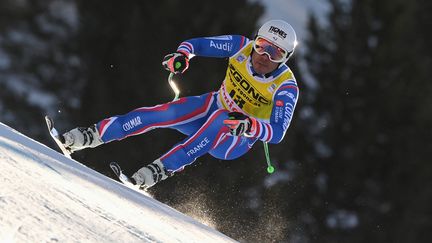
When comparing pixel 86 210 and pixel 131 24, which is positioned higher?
pixel 86 210

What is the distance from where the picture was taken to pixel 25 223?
1.72 m

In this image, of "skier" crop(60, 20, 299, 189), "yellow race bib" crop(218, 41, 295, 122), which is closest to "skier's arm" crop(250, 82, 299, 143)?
"skier" crop(60, 20, 299, 189)

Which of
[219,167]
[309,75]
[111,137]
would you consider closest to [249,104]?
[111,137]

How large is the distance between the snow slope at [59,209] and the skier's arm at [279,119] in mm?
1180

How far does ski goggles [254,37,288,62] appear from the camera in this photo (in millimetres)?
4430

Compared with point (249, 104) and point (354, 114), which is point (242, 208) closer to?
point (354, 114)

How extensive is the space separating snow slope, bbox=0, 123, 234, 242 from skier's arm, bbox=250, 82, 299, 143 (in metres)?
1.18

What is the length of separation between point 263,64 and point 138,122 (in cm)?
84

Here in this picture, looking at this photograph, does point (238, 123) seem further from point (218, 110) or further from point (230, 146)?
point (230, 146)

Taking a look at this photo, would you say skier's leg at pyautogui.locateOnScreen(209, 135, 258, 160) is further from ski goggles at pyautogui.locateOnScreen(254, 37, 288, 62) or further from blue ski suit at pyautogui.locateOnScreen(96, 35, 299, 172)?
ski goggles at pyautogui.locateOnScreen(254, 37, 288, 62)

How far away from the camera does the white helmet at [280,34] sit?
4410 millimetres

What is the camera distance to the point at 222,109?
4613mm

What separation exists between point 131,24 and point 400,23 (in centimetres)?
641

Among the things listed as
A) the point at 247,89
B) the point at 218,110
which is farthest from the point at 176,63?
the point at 247,89
